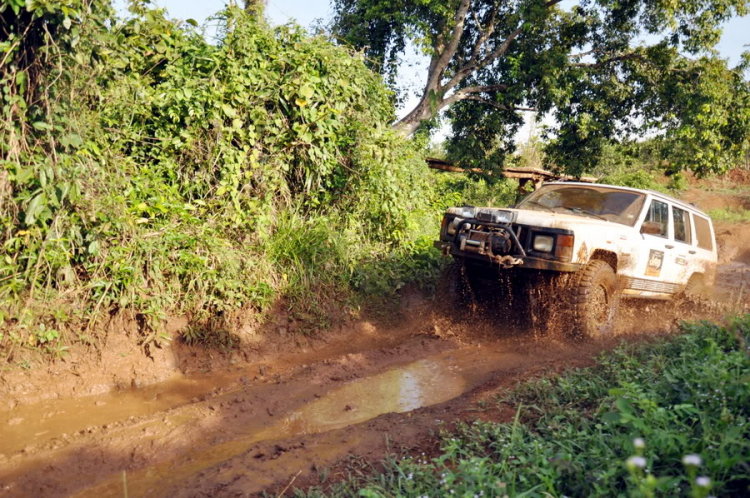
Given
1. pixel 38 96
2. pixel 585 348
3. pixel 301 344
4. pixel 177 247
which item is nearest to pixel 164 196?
pixel 177 247

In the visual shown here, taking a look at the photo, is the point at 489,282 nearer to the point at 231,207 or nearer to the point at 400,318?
the point at 400,318

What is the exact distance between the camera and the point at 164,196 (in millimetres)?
5895

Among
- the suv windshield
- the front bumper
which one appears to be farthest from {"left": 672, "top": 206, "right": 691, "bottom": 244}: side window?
the front bumper

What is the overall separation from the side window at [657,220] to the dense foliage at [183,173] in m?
2.91

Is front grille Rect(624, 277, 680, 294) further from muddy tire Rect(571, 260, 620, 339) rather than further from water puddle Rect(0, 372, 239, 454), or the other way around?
water puddle Rect(0, 372, 239, 454)

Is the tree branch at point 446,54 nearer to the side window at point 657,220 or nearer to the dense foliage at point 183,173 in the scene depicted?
the dense foliage at point 183,173

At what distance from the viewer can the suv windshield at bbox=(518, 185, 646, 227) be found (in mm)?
6742

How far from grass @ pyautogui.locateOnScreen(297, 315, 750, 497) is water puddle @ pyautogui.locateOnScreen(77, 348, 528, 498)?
1081mm

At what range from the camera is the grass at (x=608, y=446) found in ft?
7.55

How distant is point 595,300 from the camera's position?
20.6 feet

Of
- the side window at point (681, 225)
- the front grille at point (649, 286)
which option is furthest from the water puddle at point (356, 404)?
the side window at point (681, 225)

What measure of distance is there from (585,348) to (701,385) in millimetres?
2900

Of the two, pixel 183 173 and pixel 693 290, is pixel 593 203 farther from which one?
pixel 183 173

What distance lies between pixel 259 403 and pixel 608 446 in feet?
9.89
